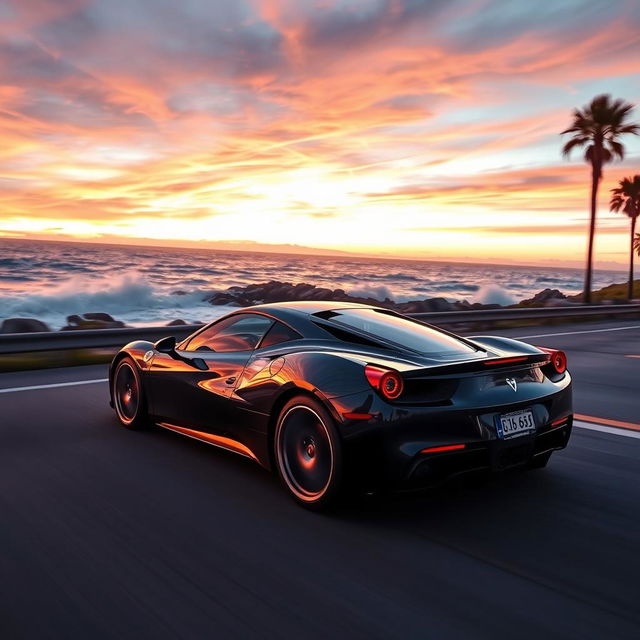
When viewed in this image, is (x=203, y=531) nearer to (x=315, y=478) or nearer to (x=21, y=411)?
(x=315, y=478)

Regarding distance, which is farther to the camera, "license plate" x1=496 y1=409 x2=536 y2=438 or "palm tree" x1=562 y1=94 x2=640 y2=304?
"palm tree" x1=562 y1=94 x2=640 y2=304

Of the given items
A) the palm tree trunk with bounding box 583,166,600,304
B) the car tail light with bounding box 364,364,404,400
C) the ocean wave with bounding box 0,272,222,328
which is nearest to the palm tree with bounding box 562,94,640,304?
the palm tree trunk with bounding box 583,166,600,304

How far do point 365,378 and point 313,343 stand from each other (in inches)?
27.4

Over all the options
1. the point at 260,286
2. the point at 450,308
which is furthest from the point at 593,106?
the point at 260,286

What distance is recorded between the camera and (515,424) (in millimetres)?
3971

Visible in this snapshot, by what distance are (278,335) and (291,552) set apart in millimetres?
1664

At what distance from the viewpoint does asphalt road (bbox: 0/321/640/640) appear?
2.79 m

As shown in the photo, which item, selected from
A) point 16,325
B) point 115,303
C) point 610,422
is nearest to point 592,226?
point 115,303

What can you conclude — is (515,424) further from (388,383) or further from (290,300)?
(290,300)

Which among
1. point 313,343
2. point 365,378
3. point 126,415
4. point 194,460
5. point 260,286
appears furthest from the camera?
point 260,286

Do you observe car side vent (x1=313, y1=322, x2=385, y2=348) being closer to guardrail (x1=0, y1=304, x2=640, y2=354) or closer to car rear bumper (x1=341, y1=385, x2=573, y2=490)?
car rear bumper (x1=341, y1=385, x2=573, y2=490)

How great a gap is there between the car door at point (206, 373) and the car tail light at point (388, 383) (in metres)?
1.26

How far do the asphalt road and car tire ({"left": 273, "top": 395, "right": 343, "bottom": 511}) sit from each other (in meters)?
0.13

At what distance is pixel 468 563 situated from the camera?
333cm
